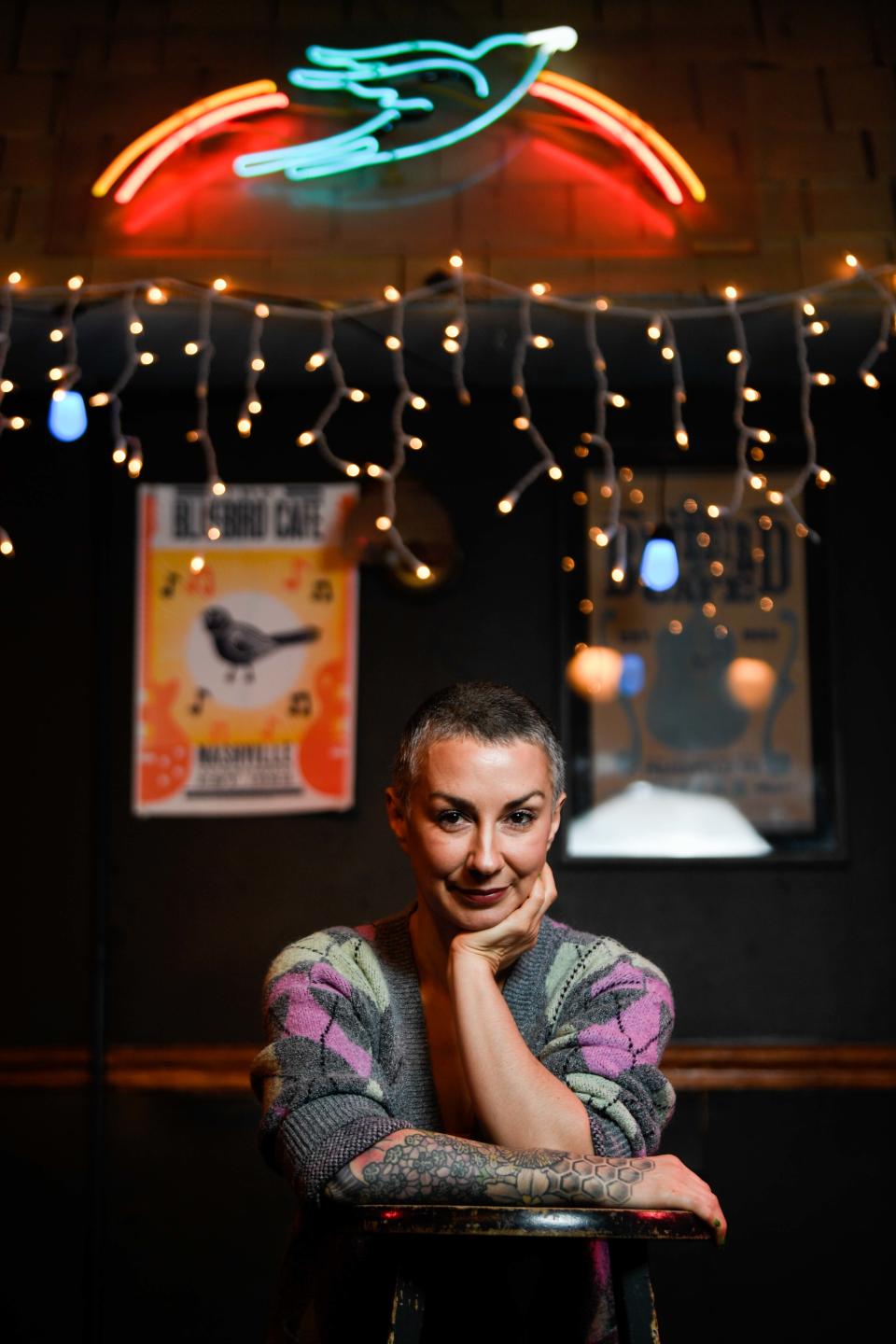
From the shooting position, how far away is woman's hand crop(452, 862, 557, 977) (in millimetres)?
2037

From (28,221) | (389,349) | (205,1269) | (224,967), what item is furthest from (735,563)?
(205,1269)

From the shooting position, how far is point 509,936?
2.05m

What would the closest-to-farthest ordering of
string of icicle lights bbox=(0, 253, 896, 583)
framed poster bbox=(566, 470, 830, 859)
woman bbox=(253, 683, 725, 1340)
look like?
woman bbox=(253, 683, 725, 1340)
string of icicle lights bbox=(0, 253, 896, 583)
framed poster bbox=(566, 470, 830, 859)

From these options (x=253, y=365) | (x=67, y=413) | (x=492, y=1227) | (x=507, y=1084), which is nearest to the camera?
(x=492, y=1227)

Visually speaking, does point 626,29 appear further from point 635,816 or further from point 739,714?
point 635,816

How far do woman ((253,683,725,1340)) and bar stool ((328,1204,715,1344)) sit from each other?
0.06m

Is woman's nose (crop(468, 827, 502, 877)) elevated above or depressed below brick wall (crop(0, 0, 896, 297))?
below

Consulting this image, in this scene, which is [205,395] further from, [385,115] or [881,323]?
[881,323]

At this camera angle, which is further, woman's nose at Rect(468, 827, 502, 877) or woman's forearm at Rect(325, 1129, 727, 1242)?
woman's nose at Rect(468, 827, 502, 877)

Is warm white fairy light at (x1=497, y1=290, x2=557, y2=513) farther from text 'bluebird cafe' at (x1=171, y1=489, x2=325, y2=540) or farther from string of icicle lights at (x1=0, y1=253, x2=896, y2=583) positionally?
text 'bluebird cafe' at (x1=171, y1=489, x2=325, y2=540)

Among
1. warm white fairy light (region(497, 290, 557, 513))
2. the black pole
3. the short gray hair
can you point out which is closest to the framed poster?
warm white fairy light (region(497, 290, 557, 513))

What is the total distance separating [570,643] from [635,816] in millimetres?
574

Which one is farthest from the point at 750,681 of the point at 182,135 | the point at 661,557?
the point at 182,135

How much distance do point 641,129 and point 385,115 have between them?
717 mm
